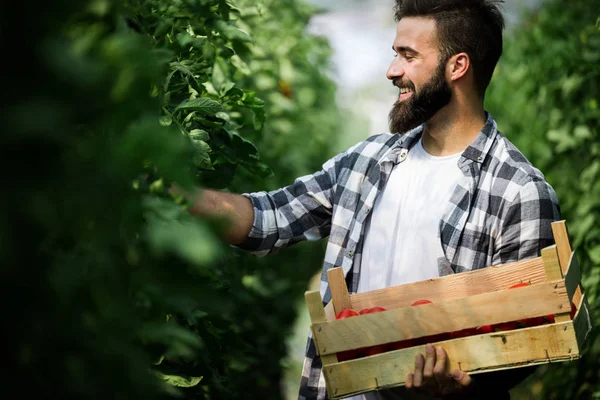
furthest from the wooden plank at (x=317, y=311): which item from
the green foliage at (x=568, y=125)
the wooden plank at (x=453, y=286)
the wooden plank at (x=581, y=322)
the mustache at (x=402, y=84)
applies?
the green foliage at (x=568, y=125)

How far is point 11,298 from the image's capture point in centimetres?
83

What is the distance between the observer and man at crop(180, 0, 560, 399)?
222 cm

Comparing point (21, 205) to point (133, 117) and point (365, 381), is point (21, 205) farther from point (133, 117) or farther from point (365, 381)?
point (365, 381)

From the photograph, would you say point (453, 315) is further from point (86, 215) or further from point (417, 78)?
point (86, 215)

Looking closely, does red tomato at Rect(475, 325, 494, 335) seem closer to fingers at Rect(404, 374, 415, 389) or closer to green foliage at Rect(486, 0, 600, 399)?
fingers at Rect(404, 374, 415, 389)

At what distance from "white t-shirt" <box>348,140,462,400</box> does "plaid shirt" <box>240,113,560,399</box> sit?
3cm

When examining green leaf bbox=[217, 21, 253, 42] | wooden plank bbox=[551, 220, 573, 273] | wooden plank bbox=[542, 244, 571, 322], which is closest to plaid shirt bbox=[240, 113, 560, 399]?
wooden plank bbox=[551, 220, 573, 273]

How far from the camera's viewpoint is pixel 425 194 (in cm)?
236

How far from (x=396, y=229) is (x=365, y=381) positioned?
63cm

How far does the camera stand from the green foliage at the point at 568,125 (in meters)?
3.59

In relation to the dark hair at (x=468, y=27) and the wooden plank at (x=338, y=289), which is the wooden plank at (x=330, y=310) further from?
the dark hair at (x=468, y=27)

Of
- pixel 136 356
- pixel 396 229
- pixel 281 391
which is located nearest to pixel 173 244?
pixel 136 356

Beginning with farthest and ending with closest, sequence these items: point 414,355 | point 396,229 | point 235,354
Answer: point 235,354
point 396,229
point 414,355

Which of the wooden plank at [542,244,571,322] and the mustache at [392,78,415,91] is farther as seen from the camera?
the mustache at [392,78,415,91]
